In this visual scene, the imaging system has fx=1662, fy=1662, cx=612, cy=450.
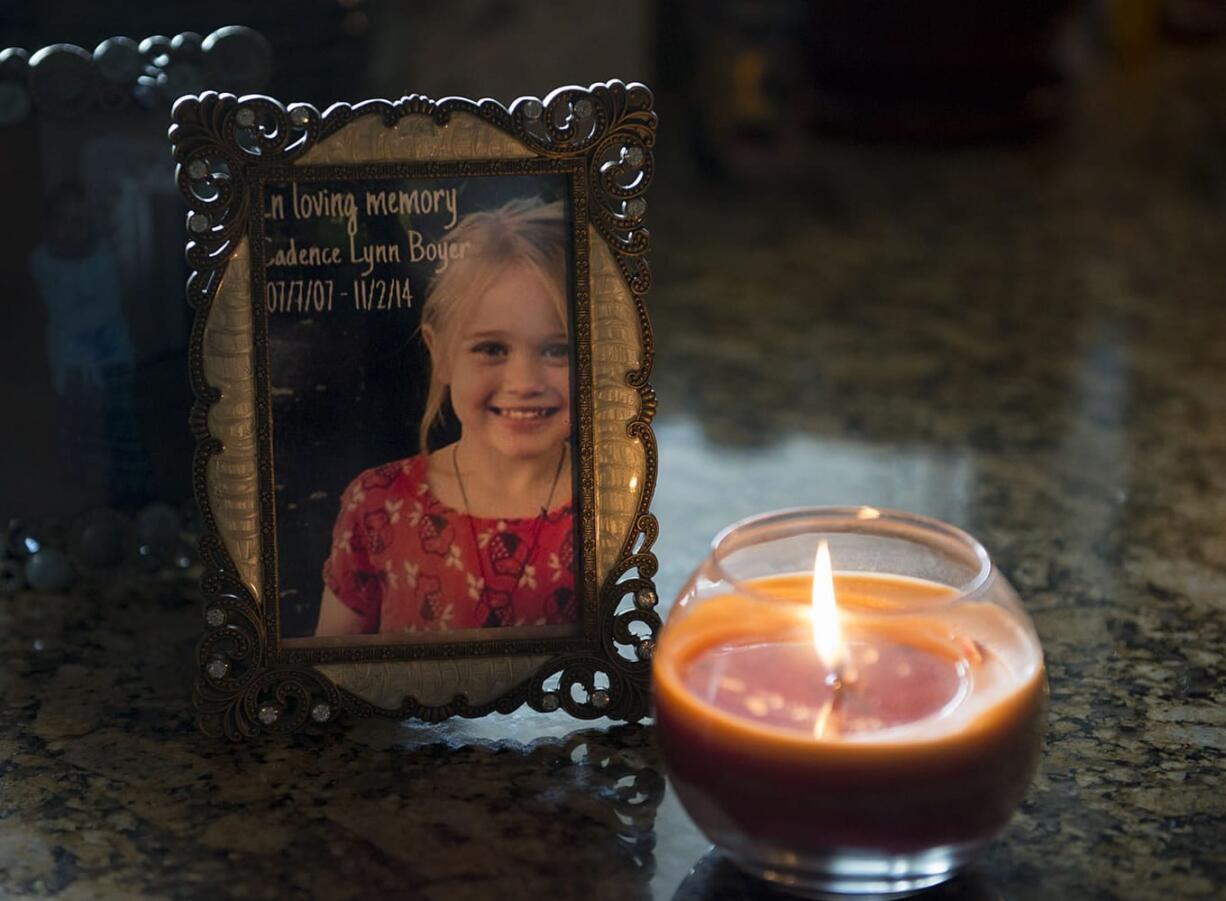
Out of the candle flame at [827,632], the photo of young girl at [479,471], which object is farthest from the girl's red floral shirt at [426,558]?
the candle flame at [827,632]

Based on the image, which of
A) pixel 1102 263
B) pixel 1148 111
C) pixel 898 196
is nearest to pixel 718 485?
pixel 1102 263

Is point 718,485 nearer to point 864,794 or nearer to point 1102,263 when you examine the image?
point 864,794

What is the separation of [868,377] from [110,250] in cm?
55

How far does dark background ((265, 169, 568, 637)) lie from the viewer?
671mm

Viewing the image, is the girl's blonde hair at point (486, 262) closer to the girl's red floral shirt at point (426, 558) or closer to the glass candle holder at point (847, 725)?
the girl's red floral shirt at point (426, 558)

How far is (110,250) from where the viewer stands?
0.81m

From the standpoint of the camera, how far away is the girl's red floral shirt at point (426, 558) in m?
0.68

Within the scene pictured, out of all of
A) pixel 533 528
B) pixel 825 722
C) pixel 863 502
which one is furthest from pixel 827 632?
pixel 863 502

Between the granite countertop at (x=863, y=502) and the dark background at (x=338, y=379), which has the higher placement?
the dark background at (x=338, y=379)

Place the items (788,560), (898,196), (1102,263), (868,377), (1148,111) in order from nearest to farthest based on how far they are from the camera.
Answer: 1. (788,560)
2. (868,377)
3. (1102,263)
4. (898,196)
5. (1148,111)

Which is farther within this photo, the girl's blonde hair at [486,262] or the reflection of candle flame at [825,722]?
the girl's blonde hair at [486,262]

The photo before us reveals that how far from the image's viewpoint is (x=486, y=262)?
676mm

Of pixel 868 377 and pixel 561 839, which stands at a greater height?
pixel 868 377

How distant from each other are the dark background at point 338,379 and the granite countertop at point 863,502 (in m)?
0.09
